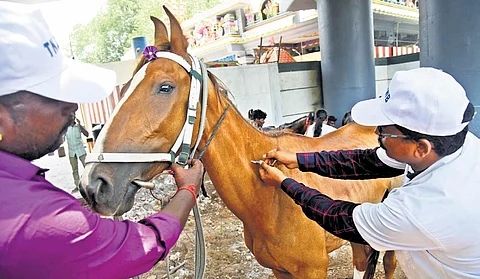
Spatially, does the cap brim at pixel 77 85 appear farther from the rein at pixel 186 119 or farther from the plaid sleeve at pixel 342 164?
the plaid sleeve at pixel 342 164

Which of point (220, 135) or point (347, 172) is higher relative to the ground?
point (220, 135)

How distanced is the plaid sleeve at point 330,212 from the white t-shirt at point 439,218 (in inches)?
3.4

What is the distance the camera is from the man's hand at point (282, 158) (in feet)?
6.85

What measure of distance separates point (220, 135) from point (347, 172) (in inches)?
32.9

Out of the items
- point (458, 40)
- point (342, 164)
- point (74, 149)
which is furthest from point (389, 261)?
point (74, 149)

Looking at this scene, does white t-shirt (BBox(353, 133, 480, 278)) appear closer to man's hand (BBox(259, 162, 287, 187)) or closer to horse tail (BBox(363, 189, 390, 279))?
man's hand (BBox(259, 162, 287, 187))

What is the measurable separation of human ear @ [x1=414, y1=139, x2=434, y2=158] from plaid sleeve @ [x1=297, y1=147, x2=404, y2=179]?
2.10 ft

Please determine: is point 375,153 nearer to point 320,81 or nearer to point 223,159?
point 223,159

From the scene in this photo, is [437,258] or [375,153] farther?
[375,153]

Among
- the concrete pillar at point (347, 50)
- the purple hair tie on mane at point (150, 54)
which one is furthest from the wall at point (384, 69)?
the purple hair tie on mane at point (150, 54)

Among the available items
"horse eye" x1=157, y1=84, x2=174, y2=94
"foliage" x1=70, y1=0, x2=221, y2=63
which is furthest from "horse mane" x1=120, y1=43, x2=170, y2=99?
"foliage" x1=70, y1=0, x2=221, y2=63

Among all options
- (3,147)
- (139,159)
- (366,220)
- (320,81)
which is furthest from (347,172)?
(320,81)

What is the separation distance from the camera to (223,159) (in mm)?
1968

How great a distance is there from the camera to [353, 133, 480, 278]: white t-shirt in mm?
1248
